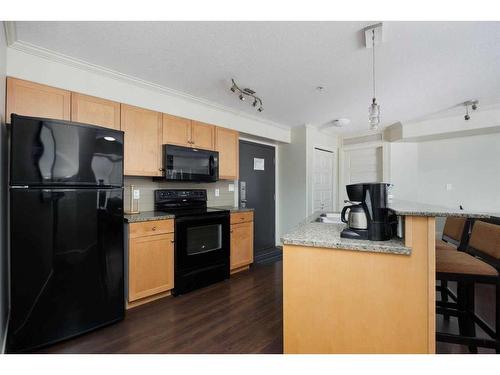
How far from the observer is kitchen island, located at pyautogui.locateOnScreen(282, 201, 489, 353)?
1198 mm

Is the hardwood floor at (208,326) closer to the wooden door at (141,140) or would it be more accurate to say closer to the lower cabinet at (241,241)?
the lower cabinet at (241,241)

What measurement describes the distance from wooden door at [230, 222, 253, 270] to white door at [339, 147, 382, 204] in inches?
107

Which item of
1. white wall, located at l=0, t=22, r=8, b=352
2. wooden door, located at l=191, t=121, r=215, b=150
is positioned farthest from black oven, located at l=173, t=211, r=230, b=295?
white wall, located at l=0, t=22, r=8, b=352

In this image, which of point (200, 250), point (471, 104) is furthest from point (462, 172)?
point (200, 250)

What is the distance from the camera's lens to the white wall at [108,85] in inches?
75.5

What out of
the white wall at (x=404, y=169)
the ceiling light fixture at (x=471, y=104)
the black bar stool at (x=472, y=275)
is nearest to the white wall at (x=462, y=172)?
the white wall at (x=404, y=169)

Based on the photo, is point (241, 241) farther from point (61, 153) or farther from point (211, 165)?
point (61, 153)

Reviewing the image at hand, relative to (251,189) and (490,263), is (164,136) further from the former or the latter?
(490,263)

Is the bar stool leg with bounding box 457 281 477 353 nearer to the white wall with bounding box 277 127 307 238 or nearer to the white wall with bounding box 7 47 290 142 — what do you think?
the white wall with bounding box 277 127 307 238

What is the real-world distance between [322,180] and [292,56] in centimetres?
305

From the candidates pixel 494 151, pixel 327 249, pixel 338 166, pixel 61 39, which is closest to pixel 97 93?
pixel 61 39

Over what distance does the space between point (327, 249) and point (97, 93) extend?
7.89 feet
